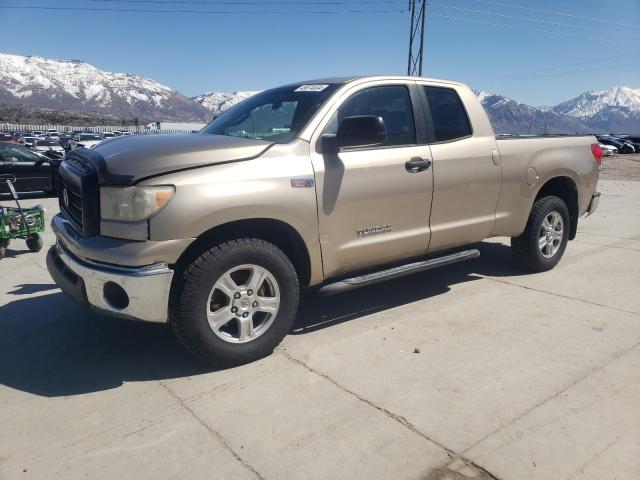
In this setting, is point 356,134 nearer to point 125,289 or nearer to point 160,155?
point 160,155

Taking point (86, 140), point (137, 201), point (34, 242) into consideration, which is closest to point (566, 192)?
point (137, 201)

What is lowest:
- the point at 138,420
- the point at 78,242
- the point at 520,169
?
the point at 138,420

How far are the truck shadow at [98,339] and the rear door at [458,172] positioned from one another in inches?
27.5

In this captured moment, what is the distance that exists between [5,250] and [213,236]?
15.7 feet

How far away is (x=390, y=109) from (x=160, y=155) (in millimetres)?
1901

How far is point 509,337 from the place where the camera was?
386 cm

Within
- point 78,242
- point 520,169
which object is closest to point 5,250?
point 78,242

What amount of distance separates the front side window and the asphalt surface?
4.74 ft

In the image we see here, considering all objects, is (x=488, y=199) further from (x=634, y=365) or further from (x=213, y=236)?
(x=213, y=236)

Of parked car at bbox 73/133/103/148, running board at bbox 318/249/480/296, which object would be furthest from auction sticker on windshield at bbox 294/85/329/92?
parked car at bbox 73/133/103/148

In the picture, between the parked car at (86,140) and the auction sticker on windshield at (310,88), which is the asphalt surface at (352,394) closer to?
the auction sticker on windshield at (310,88)

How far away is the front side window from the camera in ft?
13.0

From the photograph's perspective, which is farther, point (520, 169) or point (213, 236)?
point (520, 169)

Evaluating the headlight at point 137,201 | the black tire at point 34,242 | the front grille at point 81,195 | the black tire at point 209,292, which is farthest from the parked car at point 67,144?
the black tire at point 209,292
